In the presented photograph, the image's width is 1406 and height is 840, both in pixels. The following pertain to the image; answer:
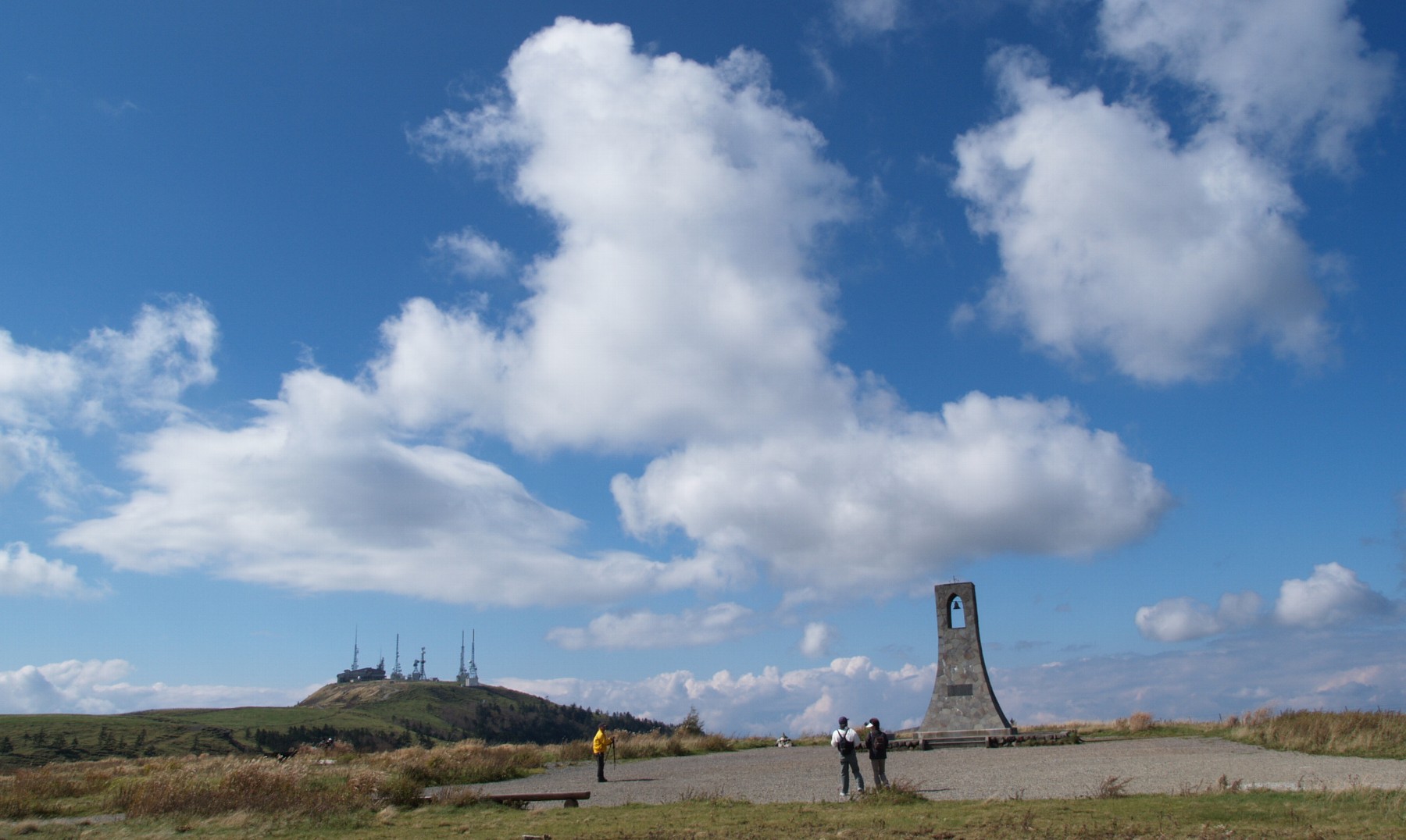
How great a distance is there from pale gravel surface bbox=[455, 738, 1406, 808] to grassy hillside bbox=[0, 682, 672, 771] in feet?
117

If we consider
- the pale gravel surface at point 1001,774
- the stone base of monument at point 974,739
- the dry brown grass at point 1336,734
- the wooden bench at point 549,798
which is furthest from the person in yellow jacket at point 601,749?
the dry brown grass at point 1336,734

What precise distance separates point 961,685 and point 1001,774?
16.7m

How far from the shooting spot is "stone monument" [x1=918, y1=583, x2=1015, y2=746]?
34.3 metres

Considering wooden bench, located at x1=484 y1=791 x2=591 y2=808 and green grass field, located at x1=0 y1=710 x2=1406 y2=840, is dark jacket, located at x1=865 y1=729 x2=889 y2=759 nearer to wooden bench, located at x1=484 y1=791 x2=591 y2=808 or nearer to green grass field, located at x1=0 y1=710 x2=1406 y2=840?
green grass field, located at x1=0 y1=710 x2=1406 y2=840

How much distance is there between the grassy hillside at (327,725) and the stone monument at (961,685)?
3148cm

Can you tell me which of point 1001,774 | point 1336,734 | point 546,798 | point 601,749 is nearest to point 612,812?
point 546,798

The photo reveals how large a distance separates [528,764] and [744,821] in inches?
672

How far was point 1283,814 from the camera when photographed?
37.7ft

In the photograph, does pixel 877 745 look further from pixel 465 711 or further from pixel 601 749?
pixel 465 711

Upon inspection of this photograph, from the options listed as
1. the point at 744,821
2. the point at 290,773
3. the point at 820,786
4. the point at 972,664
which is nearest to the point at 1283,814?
the point at 744,821

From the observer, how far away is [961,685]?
3575cm

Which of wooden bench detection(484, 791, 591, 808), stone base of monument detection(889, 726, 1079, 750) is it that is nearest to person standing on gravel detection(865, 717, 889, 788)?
wooden bench detection(484, 791, 591, 808)

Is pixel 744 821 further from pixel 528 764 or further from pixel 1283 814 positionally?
pixel 528 764

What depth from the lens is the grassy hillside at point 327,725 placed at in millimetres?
86562
